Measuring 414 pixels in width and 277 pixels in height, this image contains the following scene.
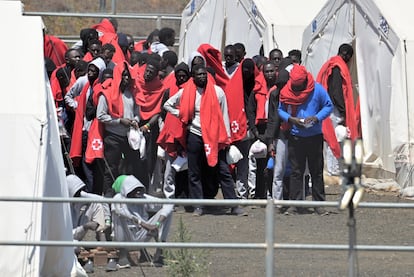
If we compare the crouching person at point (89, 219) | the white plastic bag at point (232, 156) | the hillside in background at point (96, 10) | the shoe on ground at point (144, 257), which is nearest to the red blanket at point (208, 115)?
the white plastic bag at point (232, 156)

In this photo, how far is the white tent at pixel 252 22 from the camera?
17.2 meters

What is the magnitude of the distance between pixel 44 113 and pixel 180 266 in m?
1.48

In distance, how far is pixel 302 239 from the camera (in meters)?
10.7

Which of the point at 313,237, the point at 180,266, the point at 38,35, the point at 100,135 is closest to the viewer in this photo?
the point at 180,266

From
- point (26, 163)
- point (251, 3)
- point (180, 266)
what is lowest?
point (180, 266)

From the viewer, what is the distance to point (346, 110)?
1491 centimetres

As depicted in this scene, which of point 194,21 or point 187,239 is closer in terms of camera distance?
point 187,239

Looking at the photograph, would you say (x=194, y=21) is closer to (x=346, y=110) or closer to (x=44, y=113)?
(x=346, y=110)

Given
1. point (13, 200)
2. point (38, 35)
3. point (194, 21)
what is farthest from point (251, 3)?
point (13, 200)

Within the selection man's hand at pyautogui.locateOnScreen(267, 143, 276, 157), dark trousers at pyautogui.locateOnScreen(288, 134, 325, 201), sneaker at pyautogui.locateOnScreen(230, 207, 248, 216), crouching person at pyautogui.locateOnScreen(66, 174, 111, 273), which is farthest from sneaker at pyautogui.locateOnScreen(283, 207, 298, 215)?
crouching person at pyautogui.locateOnScreen(66, 174, 111, 273)

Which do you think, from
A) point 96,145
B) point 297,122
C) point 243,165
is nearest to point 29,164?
point 96,145

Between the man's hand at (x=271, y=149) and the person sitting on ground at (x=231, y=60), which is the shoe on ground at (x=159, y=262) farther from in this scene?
the person sitting on ground at (x=231, y=60)

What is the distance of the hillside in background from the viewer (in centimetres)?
2558

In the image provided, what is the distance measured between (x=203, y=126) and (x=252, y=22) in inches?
183
